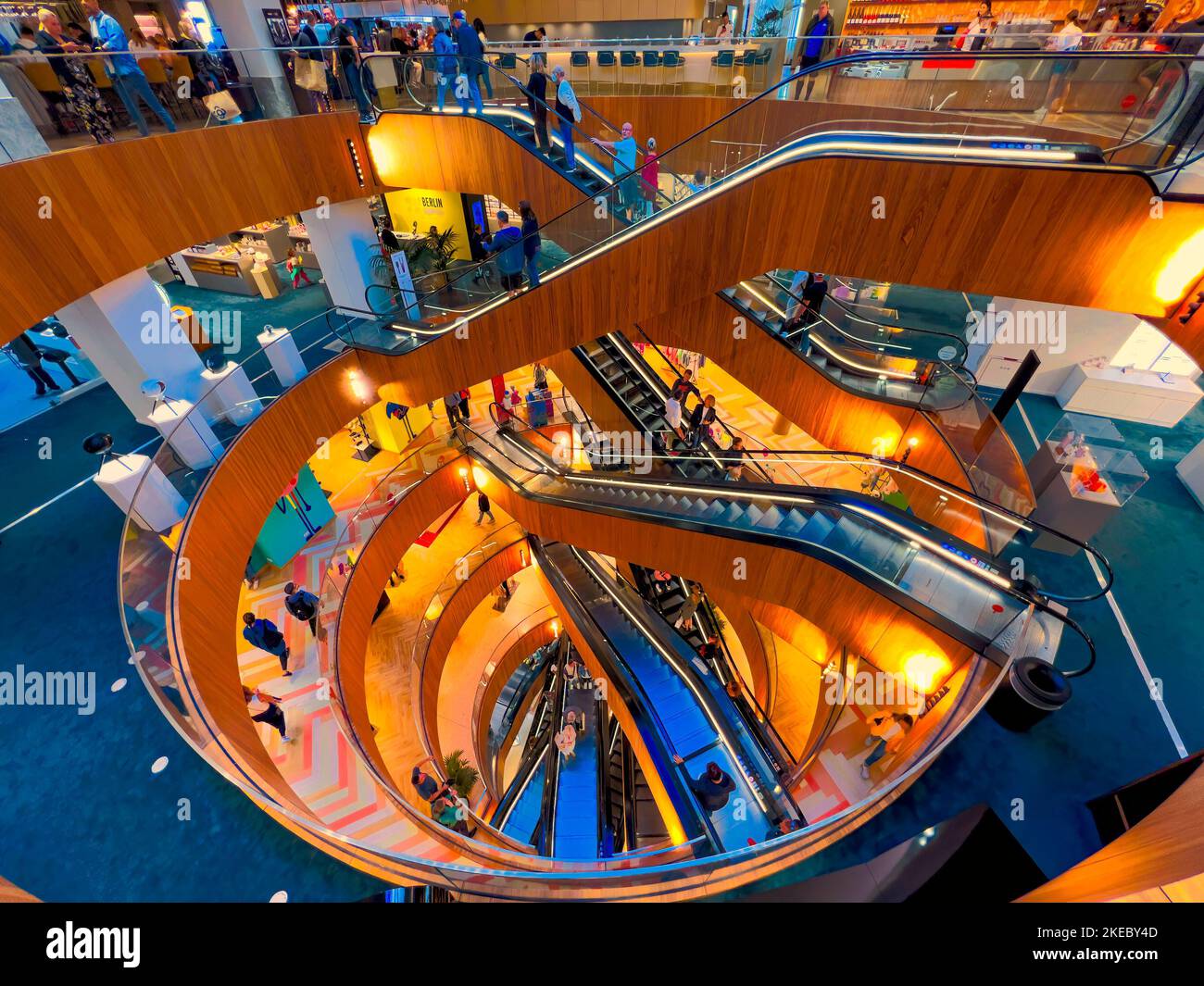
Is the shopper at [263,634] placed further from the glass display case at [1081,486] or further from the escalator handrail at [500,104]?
the glass display case at [1081,486]

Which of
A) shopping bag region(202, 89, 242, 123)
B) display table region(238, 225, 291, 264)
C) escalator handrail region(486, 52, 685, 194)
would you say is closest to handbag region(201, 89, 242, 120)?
shopping bag region(202, 89, 242, 123)

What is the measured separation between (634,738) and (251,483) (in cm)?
714

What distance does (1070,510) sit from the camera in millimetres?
6543

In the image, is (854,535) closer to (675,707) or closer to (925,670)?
(925,670)

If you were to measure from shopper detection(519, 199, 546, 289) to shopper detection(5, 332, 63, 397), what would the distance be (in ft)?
25.8

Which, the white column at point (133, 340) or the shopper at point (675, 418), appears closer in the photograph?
the white column at point (133, 340)

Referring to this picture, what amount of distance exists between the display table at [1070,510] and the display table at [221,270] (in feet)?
51.2

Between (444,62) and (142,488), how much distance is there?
8.26 meters

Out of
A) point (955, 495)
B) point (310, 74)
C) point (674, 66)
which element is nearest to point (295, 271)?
point (310, 74)

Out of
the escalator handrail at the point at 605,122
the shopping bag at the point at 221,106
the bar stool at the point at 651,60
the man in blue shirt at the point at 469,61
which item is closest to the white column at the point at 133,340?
the shopping bag at the point at 221,106

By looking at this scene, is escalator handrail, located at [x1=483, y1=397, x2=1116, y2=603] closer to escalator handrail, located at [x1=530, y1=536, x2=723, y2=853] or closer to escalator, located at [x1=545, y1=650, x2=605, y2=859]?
escalator handrail, located at [x1=530, y1=536, x2=723, y2=853]

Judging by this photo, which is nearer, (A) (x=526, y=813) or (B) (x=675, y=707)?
(B) (x=675, y=707)

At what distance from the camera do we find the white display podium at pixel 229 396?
7.28 metres

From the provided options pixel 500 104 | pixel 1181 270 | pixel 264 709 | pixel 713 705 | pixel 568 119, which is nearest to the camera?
pixel 1181 270
